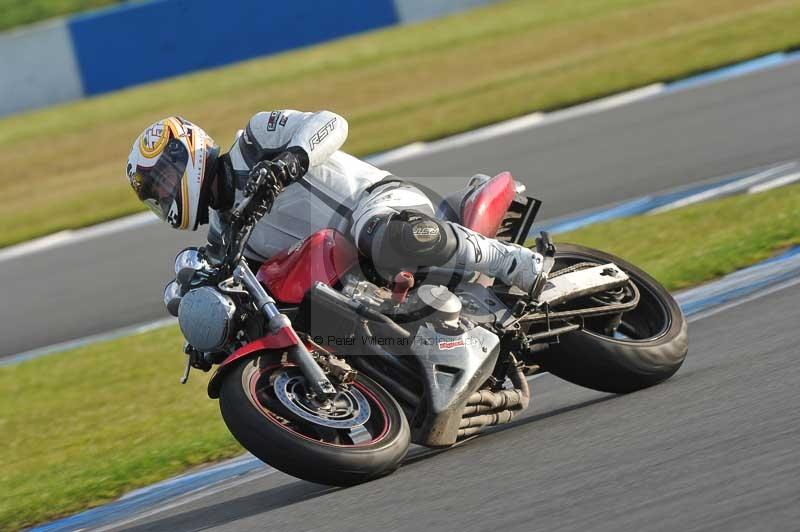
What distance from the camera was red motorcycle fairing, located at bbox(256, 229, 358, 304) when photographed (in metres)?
4.41

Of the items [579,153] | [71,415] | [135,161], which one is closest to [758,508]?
[135,161]

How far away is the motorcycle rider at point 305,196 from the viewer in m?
4.48

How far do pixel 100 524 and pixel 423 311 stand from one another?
1.52 metres

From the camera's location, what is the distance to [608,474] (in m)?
3.64

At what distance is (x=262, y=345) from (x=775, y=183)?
5685 millimetres

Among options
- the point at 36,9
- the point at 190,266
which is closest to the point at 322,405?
the point at 190,266

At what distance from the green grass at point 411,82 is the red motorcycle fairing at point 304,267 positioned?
871 centimetres

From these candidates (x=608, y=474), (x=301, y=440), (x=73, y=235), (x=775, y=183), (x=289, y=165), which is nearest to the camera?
(x=608, y=474)

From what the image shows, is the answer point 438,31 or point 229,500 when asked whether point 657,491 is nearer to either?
point 229,500

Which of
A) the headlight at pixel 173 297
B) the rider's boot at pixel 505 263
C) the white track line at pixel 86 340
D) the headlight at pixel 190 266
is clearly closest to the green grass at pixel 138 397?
the white track line at pixel 86 340

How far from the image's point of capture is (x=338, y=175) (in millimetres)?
4758

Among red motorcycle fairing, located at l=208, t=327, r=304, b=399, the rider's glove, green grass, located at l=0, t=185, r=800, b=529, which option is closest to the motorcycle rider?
the rider's glove

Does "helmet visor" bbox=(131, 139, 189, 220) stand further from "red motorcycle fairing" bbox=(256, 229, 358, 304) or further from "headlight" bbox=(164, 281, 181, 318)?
"red motorcycle fairing" bbox=(256, 229, 358, 304)

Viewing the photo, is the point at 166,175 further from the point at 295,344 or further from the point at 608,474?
the point at 608,474
